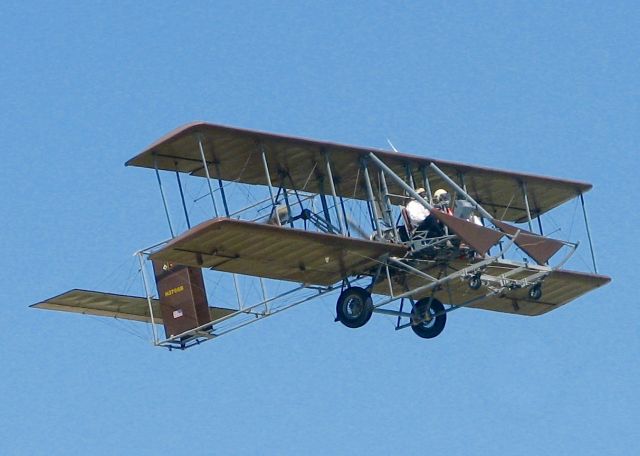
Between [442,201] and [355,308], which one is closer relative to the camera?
[355,308]

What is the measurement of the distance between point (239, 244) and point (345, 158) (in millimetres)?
3488

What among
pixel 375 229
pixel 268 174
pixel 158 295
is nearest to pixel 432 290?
pixel 375 229

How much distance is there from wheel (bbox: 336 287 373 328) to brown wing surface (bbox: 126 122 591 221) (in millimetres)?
2644

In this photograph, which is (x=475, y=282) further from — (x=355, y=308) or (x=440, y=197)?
(x=355, y=308)

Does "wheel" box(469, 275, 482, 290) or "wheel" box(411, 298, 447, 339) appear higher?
"wheel" box(469, 275, 482, 290)

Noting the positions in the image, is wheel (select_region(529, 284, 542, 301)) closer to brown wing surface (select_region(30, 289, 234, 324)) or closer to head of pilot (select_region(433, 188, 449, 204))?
head of pilot (select_region(433, 188, 449, 204))

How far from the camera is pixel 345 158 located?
41.8m

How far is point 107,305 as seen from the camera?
158ft

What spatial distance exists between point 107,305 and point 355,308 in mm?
9425

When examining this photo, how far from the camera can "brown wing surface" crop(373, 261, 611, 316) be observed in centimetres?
4185

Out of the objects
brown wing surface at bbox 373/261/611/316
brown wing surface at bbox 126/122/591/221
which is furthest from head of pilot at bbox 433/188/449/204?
brown wing surface at bbox 373/261/611/316

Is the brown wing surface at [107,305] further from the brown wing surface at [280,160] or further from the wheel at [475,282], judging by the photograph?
the wheel at [475,282]

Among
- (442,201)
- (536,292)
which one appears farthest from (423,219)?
(536,292)

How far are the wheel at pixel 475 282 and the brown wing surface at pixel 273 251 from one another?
1585mm
